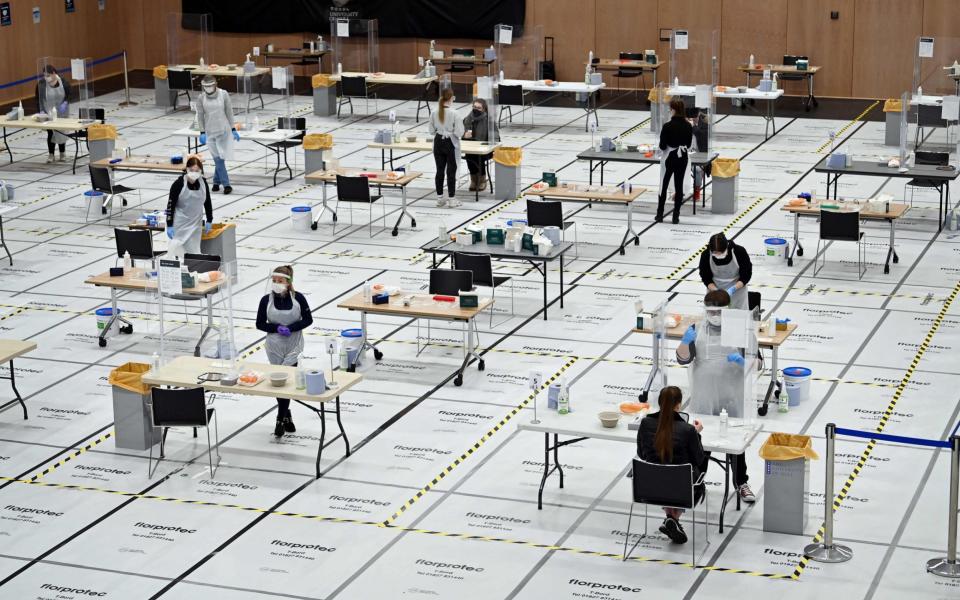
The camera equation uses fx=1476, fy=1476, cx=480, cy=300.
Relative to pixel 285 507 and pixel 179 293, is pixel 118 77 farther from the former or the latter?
pixel 285 507

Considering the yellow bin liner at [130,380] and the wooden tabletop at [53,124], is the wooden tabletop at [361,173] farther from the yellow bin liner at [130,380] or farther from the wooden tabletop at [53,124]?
the yellow bin liner at [130,380]

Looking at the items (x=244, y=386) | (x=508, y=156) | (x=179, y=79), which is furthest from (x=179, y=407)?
(x=179, y=79)

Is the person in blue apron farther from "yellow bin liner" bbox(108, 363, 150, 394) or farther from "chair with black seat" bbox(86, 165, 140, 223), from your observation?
"chair with black seat" bbox(86, 165, 140, 223)

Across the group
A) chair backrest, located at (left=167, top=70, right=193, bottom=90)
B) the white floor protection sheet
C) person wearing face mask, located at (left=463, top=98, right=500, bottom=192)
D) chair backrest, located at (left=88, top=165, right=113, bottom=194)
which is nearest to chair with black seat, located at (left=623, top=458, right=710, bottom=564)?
the white floor protection sheet

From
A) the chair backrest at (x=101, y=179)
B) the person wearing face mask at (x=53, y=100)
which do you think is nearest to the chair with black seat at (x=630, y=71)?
the person wearing face mask at (x=53, y=100)

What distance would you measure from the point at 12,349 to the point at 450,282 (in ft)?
14.5

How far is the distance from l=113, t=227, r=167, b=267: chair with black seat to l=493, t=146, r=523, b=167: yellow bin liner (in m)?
6.68

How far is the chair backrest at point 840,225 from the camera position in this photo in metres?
17.8

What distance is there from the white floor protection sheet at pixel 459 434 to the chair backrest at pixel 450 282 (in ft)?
2.45

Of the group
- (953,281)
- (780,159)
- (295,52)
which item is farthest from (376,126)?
(953,281)

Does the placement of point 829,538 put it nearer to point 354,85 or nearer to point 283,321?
point 283,321

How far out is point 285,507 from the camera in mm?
11992

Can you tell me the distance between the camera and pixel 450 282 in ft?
50.5

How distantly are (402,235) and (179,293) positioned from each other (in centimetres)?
608
